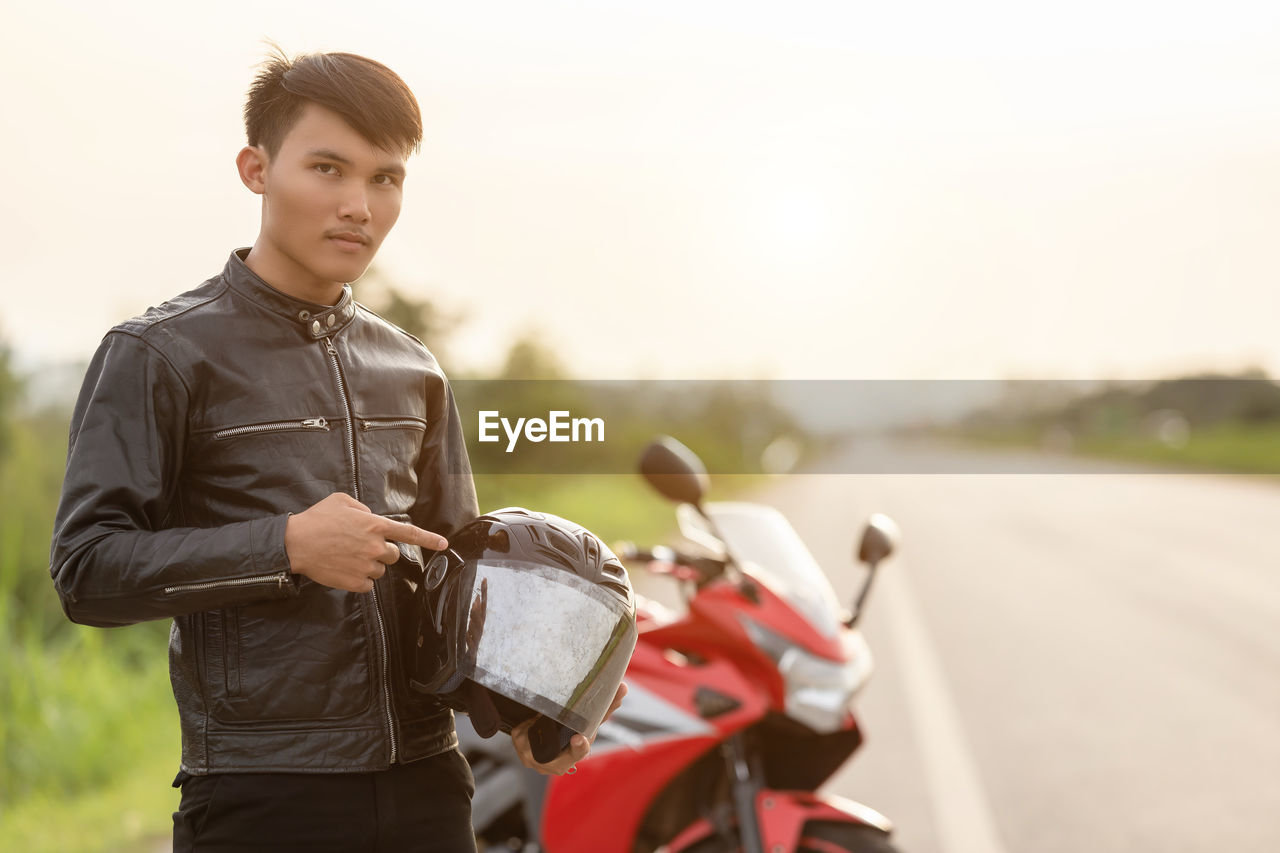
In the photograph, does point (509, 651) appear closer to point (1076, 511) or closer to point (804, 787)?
point (804, 787)

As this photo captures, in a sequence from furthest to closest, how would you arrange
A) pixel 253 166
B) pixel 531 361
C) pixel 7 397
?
pixel 531 361 → pixel 7 397 → pixel 253 166

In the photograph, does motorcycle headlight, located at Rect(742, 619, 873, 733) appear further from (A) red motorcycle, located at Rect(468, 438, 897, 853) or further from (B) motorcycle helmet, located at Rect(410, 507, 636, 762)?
(B) motorcycle helmet, located at Rect(410, 507, 636, 762)

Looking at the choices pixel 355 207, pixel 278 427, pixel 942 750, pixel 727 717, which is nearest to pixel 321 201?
pixel 355 207

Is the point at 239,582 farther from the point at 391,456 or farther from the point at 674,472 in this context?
the point at 674,472

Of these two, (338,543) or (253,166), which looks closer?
(338,543)

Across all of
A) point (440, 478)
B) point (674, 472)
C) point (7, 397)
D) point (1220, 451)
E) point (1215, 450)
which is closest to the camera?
point (440, 478)

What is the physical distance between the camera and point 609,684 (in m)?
1.98

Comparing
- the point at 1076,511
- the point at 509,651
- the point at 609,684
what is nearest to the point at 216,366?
the point at 509,651

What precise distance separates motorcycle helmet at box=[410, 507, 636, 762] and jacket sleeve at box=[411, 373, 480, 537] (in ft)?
0.27

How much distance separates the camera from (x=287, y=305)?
188 centimetres

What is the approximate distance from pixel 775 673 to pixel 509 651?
111 centimetres

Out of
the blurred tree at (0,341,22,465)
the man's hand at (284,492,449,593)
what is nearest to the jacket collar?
the man's hand at (284,492,449,593)

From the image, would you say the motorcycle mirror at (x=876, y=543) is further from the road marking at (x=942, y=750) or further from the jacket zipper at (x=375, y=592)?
the road marking at (x=942, y=750)

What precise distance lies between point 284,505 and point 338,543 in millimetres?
211
